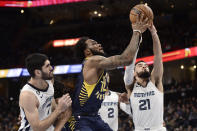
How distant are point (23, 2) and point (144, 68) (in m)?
17.8

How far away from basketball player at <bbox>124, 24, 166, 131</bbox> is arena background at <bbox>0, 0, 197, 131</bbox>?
9400 millimetres

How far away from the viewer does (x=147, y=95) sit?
18.8ft

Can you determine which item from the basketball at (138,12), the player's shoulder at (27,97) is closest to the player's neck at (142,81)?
the basketball at (138,12)

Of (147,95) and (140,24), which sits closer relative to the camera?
(140,24)

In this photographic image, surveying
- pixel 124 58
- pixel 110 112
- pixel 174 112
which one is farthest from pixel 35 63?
pixel 174 112

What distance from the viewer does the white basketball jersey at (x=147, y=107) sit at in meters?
5.61

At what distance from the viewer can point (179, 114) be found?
47.1 ft

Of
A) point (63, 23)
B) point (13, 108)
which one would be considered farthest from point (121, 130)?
point (63, 23)

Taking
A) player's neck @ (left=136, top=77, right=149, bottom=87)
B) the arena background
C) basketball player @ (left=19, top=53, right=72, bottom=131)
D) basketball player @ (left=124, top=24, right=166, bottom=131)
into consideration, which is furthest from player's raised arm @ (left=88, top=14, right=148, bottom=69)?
the arena background

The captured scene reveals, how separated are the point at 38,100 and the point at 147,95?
2365mm

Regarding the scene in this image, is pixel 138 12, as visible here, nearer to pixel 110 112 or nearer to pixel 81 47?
pixel 81 47

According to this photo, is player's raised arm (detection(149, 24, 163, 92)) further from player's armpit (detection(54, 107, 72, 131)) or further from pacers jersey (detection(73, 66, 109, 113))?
player's armpit (detection(54, 107, 72, 131))

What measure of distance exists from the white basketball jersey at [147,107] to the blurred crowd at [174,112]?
24.9 ft

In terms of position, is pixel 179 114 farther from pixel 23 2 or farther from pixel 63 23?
pixel 63 23
